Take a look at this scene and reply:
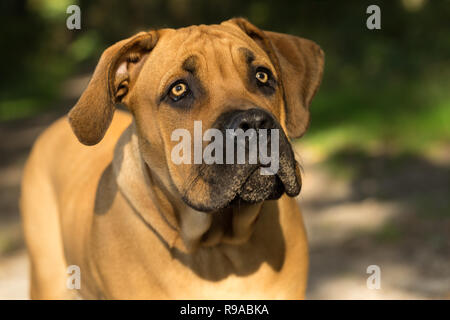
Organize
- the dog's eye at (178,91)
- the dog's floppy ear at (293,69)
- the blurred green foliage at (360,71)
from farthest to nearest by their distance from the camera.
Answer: the blurred green foliage at (360,71) → the dog's floppy ear at (293,69) → the dog's eye at (178,91)

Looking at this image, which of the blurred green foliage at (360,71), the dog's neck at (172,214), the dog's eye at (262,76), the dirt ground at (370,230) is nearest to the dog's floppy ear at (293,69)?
the dog's eye at (262,76)

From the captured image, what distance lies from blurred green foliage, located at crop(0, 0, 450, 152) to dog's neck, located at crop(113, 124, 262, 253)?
4.46 m

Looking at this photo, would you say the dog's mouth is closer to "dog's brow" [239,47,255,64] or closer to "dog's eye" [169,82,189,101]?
"dog's eye" [169,82,189,101]

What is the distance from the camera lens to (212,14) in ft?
48.9

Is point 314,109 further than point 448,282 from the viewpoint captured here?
Yes

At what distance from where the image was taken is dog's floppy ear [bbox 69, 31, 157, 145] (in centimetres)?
334

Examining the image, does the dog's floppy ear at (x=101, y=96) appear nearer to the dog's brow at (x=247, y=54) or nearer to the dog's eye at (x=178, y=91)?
the dog's eye at (x=178, y=91)

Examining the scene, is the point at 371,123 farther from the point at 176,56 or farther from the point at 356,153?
the point at 176,56

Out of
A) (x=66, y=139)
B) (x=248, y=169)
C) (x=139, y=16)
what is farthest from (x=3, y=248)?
(x=139, y=16)

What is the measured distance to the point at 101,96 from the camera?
334 centimetres

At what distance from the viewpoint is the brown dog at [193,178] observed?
3.10 meters

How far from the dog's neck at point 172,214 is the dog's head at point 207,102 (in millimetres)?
115

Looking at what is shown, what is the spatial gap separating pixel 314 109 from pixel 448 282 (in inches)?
198

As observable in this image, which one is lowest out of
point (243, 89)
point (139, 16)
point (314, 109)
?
point (243, 89)
